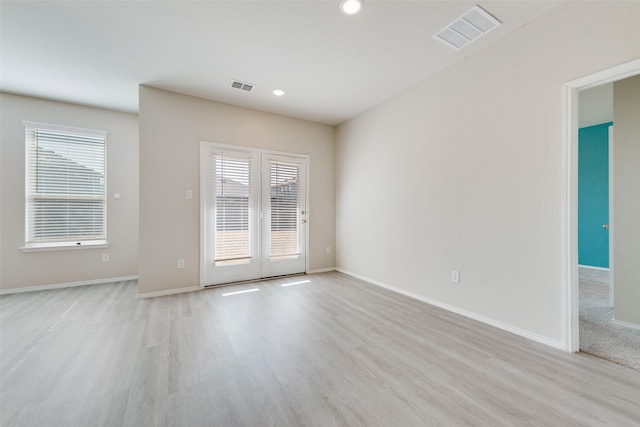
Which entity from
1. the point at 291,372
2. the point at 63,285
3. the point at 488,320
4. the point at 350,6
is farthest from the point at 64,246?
the point at 488,320

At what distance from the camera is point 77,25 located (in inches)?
92.0

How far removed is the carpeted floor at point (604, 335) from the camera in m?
1.99

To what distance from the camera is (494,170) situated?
8.52ft

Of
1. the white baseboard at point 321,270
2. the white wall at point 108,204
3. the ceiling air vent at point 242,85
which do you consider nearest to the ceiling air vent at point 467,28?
the ceiling air vent at point 242,85

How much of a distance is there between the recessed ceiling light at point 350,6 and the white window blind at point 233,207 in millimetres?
2595

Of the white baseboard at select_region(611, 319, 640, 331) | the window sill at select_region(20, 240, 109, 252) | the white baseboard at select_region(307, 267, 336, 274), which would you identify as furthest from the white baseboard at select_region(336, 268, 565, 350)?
the window sill at select_region(20, 240, 109, 252)

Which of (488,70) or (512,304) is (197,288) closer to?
(512,304)

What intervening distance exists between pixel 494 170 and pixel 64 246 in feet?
19.3

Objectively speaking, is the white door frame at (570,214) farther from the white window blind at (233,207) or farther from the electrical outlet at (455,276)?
the white window blind at (233,207)

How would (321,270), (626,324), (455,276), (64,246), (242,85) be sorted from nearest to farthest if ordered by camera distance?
(626,324) → (455,276) → (242,85) → (64,246) → (321,270)

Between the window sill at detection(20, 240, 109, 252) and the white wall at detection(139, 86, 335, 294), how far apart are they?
4.62ft

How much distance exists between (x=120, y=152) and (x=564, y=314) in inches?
240

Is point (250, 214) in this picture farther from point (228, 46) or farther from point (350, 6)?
point (350, 6)

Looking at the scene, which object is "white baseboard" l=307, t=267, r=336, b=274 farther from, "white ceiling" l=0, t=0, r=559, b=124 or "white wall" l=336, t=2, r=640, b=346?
"white ceiling" l=0, t=0, r=559, b=124
